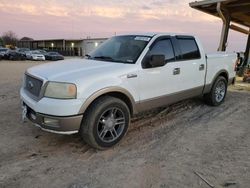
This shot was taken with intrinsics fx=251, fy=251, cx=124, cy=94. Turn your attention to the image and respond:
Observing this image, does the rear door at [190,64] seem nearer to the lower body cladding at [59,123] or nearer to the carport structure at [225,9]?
the lower body cladding at [59,123]

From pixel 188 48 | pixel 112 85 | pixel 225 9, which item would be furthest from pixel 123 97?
pixel 225 9

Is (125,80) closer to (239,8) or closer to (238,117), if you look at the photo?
(238,117)

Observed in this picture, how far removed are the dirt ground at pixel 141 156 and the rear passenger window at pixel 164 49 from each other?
1.37 metres

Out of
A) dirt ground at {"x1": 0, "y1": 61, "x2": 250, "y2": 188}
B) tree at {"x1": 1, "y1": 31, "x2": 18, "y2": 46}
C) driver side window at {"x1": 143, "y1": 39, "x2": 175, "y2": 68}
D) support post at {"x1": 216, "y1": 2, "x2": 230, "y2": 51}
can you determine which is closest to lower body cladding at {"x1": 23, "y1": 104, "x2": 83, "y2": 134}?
dirt ground at {"x1": 0, "y1": 61, "x2": 250, "y2": 188}

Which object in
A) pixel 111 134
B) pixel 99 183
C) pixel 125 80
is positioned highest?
pixel 125 80

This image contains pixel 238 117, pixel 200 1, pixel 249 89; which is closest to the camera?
pixel 238 117

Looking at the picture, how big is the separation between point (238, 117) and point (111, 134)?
3.26 meters

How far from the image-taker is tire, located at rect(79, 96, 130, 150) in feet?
12.3

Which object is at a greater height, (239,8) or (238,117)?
(239,8)

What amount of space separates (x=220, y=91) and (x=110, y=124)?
3.89 m

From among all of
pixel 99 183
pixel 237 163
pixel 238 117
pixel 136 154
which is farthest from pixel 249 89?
pixel 99 183

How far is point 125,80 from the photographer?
4090mm

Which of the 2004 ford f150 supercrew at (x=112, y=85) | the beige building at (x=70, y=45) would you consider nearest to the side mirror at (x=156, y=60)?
the 2004 ford f150 supercrew at (x=112, y=85)

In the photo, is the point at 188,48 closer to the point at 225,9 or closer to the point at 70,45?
the point at 225,9
